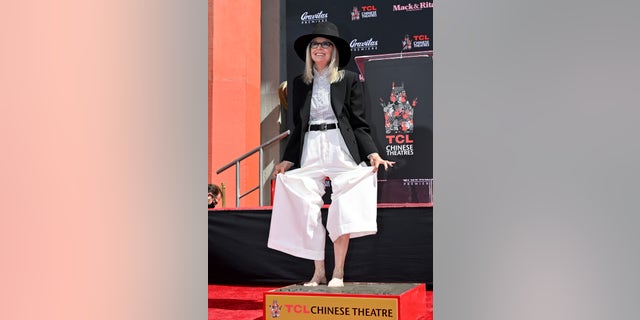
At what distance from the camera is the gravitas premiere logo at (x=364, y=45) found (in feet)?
18.3

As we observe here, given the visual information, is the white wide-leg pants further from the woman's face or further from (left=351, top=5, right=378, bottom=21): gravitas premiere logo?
(left=351, top=5, right=378, bottom=21): gravitas premiere logo

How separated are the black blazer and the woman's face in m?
0.12

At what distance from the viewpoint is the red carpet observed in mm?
3664

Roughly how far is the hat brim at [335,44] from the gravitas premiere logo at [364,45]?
1.78 metres

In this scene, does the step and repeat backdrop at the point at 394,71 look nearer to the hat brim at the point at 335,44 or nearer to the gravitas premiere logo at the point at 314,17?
the gravitas premiere logo at the point at 314,17

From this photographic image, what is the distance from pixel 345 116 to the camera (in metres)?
3.59

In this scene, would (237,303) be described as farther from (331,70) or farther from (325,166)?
(331,70)

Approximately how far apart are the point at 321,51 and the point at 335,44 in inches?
3.5

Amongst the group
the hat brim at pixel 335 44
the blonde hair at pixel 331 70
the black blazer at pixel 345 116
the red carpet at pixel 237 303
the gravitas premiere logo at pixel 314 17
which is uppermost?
the gravitas premiere logo at pixel 314 17

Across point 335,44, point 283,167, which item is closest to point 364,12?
→ point 335,44

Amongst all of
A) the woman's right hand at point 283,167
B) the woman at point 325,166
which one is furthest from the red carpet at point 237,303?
the woman's right hand at point 283,167

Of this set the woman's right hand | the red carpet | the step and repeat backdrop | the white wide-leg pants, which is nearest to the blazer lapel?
the white wide-leg pants
